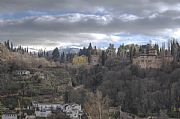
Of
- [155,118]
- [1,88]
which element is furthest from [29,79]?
[155,118]

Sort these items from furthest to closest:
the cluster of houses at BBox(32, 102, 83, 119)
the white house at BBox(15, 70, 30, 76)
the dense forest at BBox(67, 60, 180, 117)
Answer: the white house at BBox(15, 70, 30, 76)
the dense forest at BBox(67, 60, 180, 117)
the cluster of houses at BBox(32, 102, 83, 119)

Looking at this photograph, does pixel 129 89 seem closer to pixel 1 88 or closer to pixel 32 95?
pixel 32 95

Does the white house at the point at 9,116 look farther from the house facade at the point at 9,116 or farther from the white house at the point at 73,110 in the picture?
the white house at the point at 73,110

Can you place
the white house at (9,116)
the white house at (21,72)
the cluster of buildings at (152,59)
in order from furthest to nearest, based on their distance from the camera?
the cluster of buildings at (152,59) → the white house at (21,72) → the white house at (9,116)

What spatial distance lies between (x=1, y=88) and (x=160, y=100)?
45.3 feet

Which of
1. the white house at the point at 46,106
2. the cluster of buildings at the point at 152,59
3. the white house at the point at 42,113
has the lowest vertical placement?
the white house at the point at 42,113

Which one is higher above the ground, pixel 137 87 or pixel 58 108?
pixel 137 87

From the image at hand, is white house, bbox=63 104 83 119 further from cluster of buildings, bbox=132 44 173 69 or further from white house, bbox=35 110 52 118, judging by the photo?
cluster of buildings, bbox=132 44 173 69

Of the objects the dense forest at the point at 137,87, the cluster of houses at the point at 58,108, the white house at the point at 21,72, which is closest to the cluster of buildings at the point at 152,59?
the dense forest at the point at 137,87

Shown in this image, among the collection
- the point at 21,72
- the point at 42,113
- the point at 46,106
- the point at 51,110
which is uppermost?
the point at 21,72

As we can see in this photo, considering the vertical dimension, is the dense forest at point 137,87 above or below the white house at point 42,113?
A: above

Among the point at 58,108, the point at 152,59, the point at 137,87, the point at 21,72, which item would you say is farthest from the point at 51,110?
the point at 152,59

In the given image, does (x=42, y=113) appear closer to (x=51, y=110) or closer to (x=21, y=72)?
(x=51, y=110)

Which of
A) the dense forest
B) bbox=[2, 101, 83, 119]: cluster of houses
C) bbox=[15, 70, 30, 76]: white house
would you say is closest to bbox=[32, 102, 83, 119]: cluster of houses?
bbox=[2, 101, 83, 119]: cluster of houses
